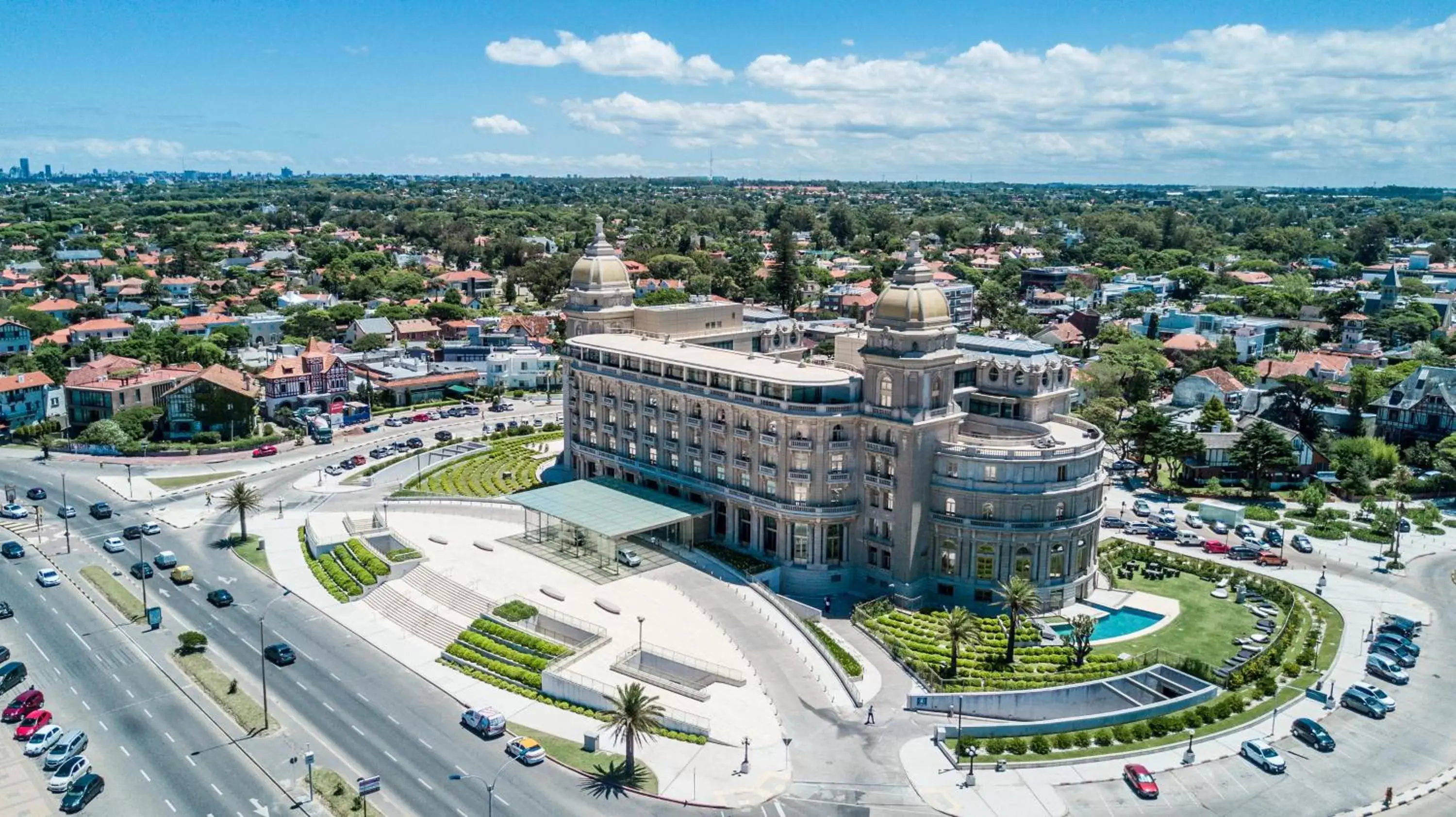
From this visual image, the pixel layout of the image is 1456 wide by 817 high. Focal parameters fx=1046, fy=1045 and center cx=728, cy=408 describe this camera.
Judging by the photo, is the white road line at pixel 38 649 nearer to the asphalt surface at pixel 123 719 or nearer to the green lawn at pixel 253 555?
the asphalt surface at pixel 123 719

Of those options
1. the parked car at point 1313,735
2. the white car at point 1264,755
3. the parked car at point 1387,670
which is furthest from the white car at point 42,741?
the parked car at point 1387,670

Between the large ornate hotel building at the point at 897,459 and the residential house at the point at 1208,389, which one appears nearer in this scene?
the large ornate hotel building at the point at 897,459

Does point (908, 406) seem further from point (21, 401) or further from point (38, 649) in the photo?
point (21, 401)

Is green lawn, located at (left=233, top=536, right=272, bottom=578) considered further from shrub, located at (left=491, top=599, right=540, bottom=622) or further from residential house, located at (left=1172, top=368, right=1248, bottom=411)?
residential house, located at (left=1172, top=368, right=1248, bottom=411)

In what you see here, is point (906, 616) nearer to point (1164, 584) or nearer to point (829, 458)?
point (829, 458)

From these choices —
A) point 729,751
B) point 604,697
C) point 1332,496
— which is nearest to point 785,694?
point 729,751

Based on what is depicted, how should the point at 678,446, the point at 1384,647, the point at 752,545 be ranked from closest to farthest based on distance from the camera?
the point at 1384,647 < the point at 752,545 < the point at 678,446

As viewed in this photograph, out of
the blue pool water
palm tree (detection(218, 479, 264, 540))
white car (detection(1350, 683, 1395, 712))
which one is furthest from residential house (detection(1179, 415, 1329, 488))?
palm tree (detection(218, 479, 264, 540))
